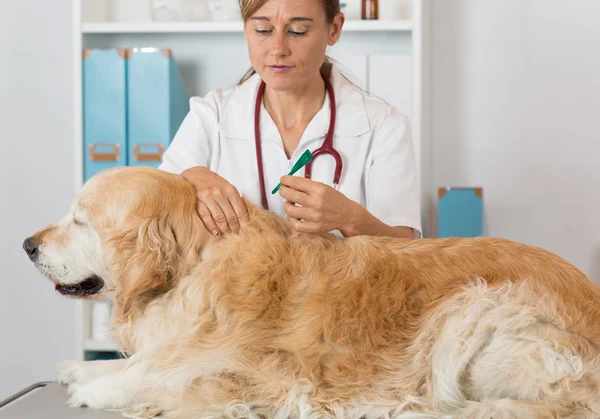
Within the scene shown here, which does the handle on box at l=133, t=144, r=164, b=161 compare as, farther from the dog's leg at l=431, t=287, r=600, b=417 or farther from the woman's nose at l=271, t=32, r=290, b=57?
the dog's leg at l=431, t=287, r=600, b=417

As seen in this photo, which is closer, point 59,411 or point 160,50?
point 59,411

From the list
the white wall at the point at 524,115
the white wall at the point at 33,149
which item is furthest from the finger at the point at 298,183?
the white wall at the point at 33,149

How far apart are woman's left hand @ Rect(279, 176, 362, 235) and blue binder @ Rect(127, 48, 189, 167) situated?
1.23m

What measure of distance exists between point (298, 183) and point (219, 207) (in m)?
0.17

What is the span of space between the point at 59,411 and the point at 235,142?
0.86m

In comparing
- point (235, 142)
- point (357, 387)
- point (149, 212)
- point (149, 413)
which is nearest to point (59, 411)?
point (149, 413)

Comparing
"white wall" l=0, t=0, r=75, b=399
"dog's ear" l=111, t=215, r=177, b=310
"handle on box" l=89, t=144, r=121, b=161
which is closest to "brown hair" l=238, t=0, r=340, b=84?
"dog's ear" l=111, t=215, r=177, b=310

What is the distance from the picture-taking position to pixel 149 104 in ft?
8.20

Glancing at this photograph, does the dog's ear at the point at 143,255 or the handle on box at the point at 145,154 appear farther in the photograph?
the handle on box at the point at 145,154

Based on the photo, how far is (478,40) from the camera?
9.35 feet

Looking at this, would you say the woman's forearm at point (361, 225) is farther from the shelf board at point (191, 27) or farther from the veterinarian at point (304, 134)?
the shelf board at point (191, 27)

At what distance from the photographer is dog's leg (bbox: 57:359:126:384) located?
1400 millimetres

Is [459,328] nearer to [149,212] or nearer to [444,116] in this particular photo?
[149,212]

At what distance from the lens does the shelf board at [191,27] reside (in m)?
2.55
